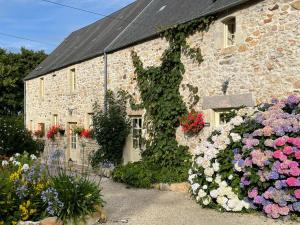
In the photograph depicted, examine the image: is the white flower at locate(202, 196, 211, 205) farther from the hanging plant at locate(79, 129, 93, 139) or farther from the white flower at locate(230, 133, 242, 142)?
the hanging plant at locate(79, 129, 93, 139)

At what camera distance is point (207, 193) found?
26.2 feet

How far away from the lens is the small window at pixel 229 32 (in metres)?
9.91

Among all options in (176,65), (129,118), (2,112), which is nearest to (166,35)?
(176,65)

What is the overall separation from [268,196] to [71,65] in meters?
12.7

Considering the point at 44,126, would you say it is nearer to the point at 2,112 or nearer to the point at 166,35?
the point at 2,112

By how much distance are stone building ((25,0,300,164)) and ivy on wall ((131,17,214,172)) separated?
0.18 m

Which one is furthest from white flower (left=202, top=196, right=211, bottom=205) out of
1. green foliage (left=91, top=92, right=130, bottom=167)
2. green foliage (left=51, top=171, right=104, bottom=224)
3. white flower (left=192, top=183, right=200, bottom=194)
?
green foliage (left=91, top=92, right=130, bottom=167)

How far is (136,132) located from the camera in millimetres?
13641

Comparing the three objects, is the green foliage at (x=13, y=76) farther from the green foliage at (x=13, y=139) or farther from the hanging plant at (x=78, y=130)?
the green foliage at (x=13, y=139)

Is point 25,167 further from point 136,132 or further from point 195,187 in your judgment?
point 136,132

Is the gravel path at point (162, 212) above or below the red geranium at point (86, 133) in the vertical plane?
below

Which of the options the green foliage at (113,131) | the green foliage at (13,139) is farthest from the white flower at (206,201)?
the green foliage at (13,139)

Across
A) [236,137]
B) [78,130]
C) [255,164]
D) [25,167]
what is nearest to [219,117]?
[236,137]

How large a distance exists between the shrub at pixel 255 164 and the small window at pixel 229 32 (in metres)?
2.18
